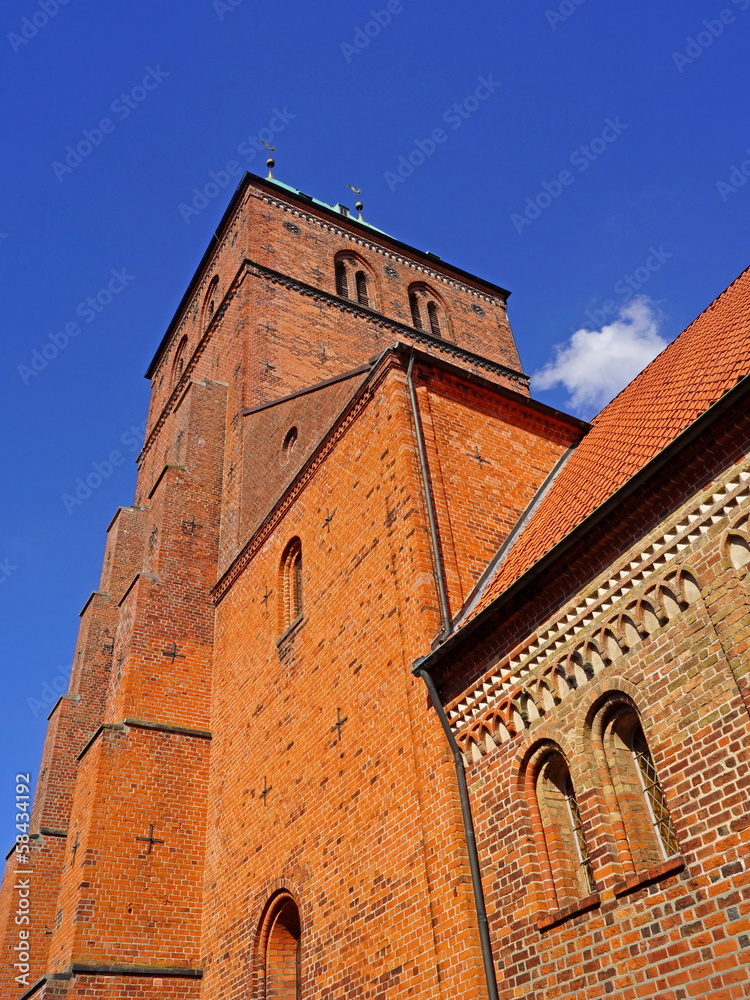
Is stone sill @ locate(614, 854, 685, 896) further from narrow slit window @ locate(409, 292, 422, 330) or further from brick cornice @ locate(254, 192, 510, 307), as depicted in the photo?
brick cornice @ locate(254, 192, 510, 307)

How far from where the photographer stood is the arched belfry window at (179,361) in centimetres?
2364

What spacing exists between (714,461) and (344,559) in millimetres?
5321

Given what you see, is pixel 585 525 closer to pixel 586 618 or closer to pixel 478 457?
pixel 586 618

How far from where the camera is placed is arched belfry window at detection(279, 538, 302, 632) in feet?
40.3

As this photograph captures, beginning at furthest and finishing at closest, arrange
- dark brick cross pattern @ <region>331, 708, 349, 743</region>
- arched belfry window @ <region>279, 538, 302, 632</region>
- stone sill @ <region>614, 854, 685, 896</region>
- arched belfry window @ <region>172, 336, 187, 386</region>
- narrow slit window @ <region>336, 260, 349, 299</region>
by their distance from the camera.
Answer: arched belfry window @ <region>172, 336, 187, 386</region>, narrow slit window @ <region>336, 260, 349, 299</region>, arched belfry window @ <region>279, 538, 302, 632</region>, dark brick cross pattern @ <region>331, 708, 349, 743</region>, stone sill @ <region>614, 854, 685, 896</region>

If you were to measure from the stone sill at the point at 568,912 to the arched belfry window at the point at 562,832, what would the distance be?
0.52 feet

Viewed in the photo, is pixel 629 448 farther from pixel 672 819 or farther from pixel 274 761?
pixel 274 761

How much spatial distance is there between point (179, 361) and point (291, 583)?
1319 centimetres

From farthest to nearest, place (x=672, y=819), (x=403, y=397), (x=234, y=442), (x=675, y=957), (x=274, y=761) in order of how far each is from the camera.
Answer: (x=234, y=442) → (x=274, y=761) → (x=403, y=397) → (x=672, y=819) → (x=675, y=957)

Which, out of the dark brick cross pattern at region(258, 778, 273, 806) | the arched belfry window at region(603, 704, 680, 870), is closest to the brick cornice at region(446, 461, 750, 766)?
the arched belfry window at region(603, 704, 680, 870)

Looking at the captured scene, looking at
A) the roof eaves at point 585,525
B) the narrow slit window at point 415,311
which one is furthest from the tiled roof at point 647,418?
the narrow slit window at point 415,311

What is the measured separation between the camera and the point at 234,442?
16859mm

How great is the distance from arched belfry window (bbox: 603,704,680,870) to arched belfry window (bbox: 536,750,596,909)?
1.59 feet

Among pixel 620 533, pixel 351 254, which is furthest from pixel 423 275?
pixel 620 533
